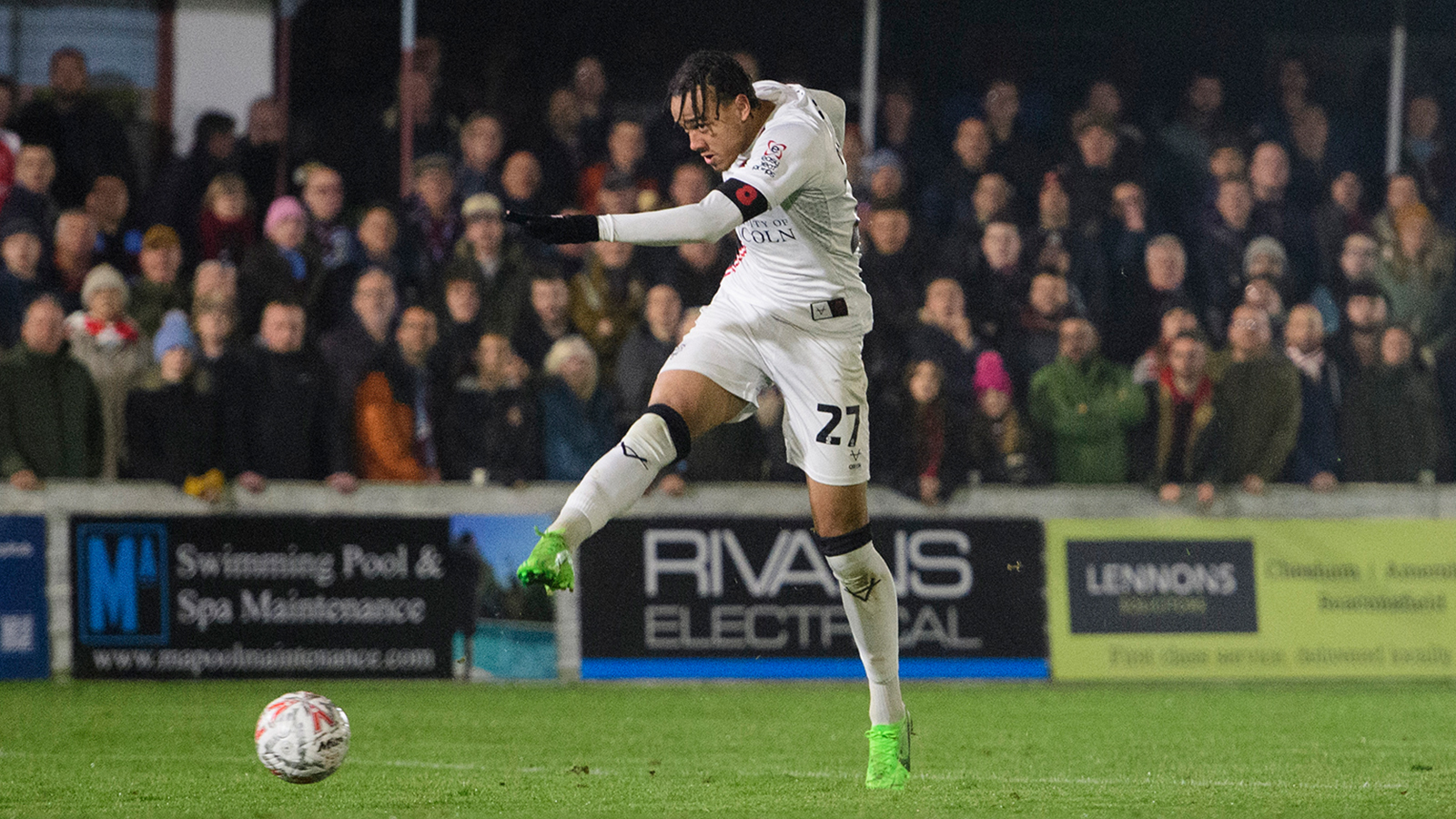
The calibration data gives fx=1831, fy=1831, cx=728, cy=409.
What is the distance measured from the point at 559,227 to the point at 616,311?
21.9 feet

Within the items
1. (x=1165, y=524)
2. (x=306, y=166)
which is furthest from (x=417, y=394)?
(x=1165, y=524)

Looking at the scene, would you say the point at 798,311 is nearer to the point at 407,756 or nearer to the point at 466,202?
the point at 407,756

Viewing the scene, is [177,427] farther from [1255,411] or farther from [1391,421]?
[1391,421]

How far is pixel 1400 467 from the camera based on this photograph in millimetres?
12938

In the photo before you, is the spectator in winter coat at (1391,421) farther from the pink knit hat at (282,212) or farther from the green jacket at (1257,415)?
the pink knit hat at (282,212)

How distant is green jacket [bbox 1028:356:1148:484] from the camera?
12.6m

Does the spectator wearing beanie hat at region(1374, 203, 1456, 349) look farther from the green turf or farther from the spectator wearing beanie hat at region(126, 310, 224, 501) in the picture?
the spectator wearing beanie hat at region(126, 310, 224, 501)

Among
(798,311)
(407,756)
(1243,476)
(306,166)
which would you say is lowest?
(407,756)

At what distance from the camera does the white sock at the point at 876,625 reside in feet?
23.4

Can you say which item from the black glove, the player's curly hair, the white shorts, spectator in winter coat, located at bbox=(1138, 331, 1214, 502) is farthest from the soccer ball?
Answer: spectator in winter coat, located at bbox=(1138, 331, 1214, 502)

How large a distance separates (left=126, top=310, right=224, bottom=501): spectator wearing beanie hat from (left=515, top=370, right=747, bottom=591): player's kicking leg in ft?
18.7

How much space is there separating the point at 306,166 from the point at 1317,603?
7.94 metres

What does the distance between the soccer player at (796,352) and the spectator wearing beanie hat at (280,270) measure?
6091 millimetres

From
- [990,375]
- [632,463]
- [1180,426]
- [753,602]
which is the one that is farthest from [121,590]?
[1180,426]
